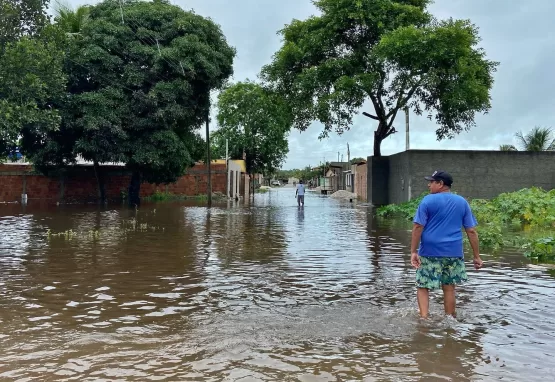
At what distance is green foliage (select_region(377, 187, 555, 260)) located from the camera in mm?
12102

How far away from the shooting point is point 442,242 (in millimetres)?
5969

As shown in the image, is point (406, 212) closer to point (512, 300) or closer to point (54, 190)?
point (512, 300)

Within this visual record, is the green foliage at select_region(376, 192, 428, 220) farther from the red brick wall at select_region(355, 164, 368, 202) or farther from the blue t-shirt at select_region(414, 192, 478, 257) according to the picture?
the red brick wall at select_region(355, 164, 368, 202)

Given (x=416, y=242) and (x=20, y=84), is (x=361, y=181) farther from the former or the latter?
(x=416, y=242)

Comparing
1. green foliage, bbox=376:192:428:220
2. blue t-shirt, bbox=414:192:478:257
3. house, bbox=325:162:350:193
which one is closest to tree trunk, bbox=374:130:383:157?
green foliage, bbox=376:192:428:220

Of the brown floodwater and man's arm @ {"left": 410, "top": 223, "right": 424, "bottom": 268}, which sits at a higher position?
man's arm @ {"left": 410, "top": 223, "right": 424, "bottom": 268}

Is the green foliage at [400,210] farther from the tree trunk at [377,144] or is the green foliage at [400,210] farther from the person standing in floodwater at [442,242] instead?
the person standing in floodwater at [442,242]

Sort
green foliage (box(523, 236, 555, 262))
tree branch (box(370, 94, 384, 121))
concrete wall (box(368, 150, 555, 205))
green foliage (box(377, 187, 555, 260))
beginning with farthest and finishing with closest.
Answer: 1. tree branch (box(370, 94, 384, 121))
2. concrete wall (box(368, 150, 555, 205))
3. green foliage (box(377, 187, 555, 260))
4. green foliage (box(523, 236, 555, 262))

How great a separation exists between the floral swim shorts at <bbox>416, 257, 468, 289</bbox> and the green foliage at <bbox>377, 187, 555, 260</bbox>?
5.51m

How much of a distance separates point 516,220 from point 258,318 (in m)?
13.0

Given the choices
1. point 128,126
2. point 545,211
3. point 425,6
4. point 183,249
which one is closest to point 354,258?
point 183,249

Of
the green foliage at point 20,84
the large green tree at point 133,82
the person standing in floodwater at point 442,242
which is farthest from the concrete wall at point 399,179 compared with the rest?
the person standing in floodwater at point 442,242

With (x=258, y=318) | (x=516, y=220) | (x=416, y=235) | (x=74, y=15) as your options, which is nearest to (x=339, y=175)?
(x=74, y=15)

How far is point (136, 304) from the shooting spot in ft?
21.8
